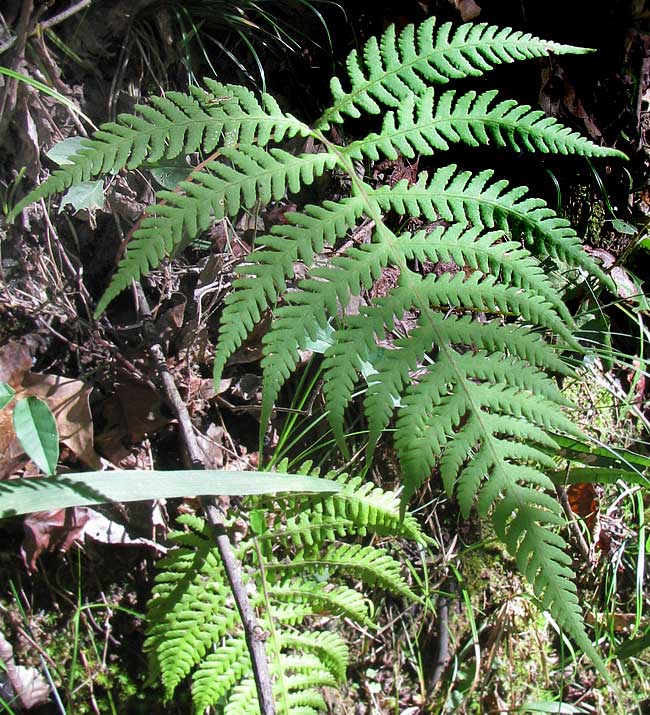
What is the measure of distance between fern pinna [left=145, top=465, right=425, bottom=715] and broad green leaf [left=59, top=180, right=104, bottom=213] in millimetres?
862

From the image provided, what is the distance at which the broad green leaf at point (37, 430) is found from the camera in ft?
4.87

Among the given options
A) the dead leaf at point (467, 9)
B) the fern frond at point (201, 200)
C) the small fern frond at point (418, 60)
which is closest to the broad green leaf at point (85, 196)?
the fern frond at point (201, 200)

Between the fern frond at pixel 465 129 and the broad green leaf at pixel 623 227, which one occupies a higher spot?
the fern frond at pixel 465 129

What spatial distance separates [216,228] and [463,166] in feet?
2.97

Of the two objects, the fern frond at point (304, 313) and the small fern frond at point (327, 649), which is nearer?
the fern frond at point (304, 313)

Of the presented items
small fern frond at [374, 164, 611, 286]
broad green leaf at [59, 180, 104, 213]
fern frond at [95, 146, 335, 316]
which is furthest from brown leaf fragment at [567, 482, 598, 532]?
broad green leaf at [59, 180, 104, 213]

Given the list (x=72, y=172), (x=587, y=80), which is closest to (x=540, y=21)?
(x=587, y=80)

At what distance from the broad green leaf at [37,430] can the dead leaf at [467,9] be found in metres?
1.68

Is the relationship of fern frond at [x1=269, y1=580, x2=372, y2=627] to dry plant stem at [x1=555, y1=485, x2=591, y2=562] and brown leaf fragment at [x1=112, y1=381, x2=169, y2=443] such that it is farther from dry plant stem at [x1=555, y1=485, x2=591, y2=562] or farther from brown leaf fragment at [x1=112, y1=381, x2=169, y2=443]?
dry plant stem at [x1=555, y1=485, x2=591, y2=562]

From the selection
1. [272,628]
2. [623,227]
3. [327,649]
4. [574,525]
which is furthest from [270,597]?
[623,227]

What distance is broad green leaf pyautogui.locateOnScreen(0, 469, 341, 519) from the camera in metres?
1.28

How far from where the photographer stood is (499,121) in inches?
60.6

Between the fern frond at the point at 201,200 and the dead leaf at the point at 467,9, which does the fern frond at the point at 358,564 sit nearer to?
the fern frond at the point at 201,200

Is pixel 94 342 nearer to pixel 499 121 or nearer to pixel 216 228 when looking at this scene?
pixel 216 228
